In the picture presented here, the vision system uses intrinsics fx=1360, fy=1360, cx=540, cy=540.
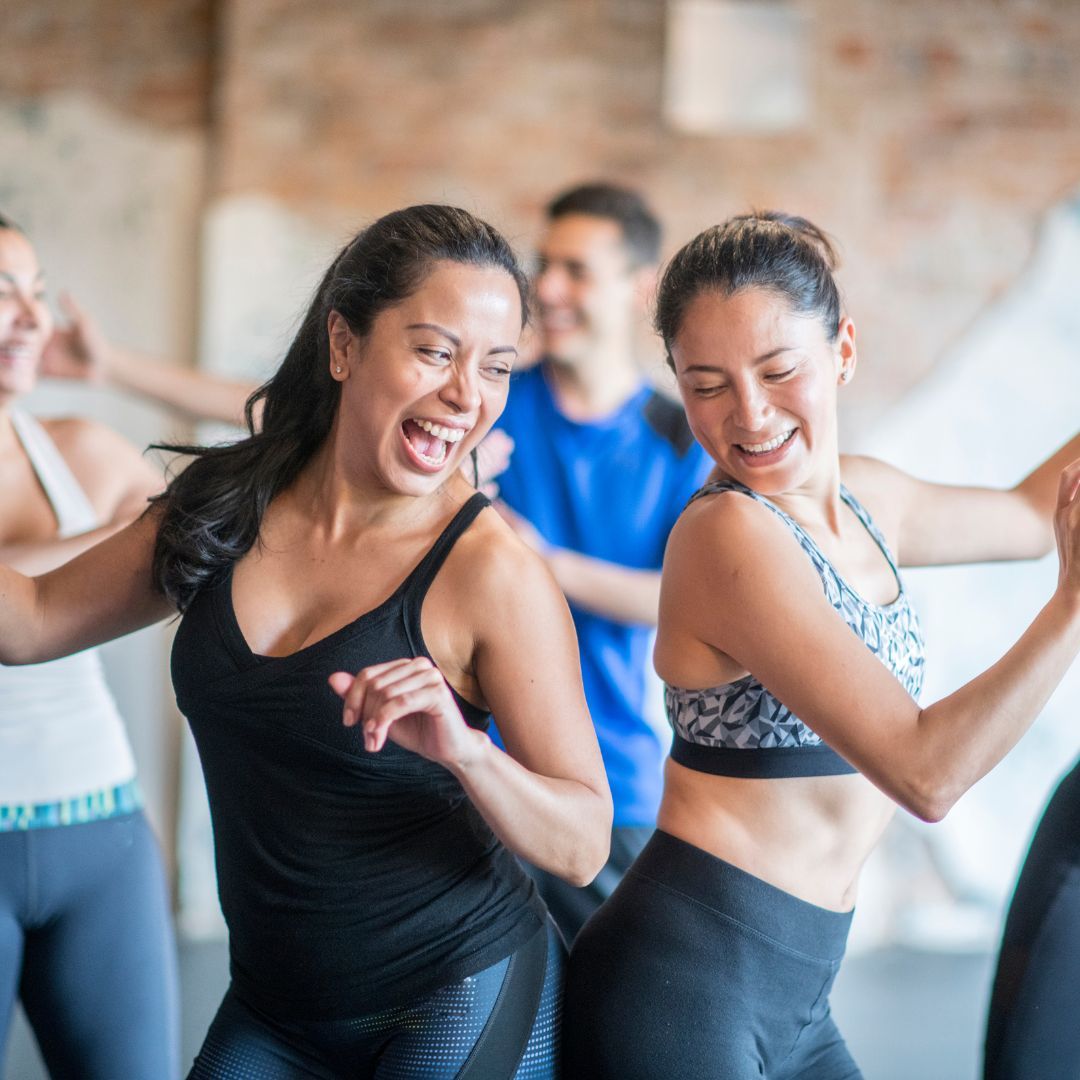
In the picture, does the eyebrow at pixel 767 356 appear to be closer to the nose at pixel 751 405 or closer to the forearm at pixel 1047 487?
the nose at pixel 751 405

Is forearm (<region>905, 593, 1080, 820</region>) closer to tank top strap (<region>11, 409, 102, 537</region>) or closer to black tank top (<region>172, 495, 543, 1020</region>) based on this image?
black tank top (<region>172, 495, 543, 1020</region>)

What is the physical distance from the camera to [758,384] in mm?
1554

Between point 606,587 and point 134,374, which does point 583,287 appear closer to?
point 606,587

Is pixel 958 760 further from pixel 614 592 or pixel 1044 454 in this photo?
pixel 1044 454

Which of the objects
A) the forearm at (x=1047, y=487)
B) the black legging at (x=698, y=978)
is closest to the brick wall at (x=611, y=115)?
the forearm at (x=1047, y=487)

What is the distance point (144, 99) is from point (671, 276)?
3.19 meters

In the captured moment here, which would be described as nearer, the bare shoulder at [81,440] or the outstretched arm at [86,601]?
the outstretched arm at [86,601]

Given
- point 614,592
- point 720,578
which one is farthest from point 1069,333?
point 720,578

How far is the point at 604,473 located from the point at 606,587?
299 millimetres

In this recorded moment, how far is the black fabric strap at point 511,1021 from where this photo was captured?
1455mm

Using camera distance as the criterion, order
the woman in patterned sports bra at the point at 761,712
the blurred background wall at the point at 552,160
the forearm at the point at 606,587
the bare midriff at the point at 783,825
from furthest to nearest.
Result: 1. the blurred background wall at the point at 552,160
2. the forearm at the point at 606,587
3. the bare midriff at the point at 783,825
4. the woman in patterned sports bra at the point at 761,712

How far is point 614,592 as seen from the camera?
2553mm

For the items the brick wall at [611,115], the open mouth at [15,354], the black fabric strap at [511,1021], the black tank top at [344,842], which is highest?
the brick wall at [611,115]

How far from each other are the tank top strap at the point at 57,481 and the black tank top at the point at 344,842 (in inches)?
32.9
